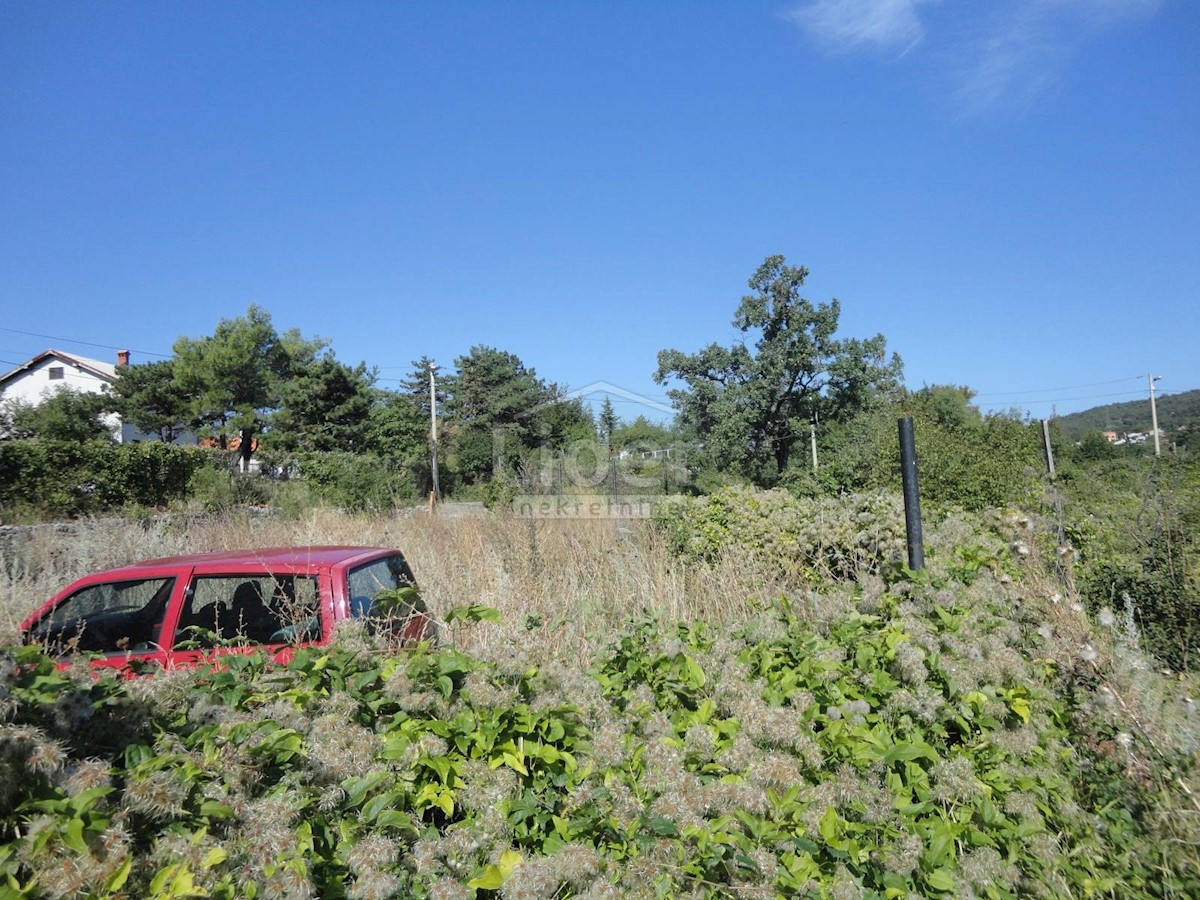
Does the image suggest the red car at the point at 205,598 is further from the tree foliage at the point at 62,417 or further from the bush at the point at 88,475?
the tree foliage at the point at 62,417

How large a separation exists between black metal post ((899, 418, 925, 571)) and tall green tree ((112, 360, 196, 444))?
3872cm

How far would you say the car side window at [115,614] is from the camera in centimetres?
391

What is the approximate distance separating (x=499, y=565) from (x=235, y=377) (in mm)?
37347

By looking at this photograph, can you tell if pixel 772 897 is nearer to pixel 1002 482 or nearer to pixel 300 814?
pixel 300 814

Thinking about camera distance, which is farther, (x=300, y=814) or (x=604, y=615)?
(x=604, y=615)

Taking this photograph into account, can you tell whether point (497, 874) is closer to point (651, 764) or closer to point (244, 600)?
point (651, 764)

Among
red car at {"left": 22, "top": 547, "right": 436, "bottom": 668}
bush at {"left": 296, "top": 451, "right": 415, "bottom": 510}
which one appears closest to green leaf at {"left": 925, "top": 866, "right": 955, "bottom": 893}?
red car at {"left": 22, "top": 547, "right": 436, "bottom": 668}

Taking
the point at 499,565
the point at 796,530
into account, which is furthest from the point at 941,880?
the point at 499,565

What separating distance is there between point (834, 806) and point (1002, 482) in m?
8.30

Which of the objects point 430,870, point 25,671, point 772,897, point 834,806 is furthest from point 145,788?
point 834,806

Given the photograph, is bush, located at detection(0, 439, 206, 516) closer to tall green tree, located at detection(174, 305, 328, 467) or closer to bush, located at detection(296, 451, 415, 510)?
bush, located at detection(296, 451, 415, 510)

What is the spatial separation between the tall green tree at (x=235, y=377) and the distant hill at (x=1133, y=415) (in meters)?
40.4

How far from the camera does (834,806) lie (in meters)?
1.94

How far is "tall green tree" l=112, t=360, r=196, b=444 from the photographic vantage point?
3575 centimetres
